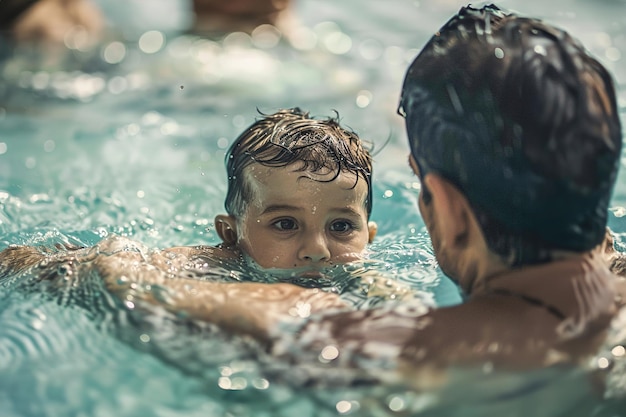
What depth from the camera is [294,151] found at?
3.21 meters

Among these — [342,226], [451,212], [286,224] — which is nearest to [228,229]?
[286,224]

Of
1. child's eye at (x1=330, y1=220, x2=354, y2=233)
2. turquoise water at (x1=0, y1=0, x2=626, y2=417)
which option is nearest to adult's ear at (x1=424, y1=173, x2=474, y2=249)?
turquoise water at (x1=0, y1=0, x2=626, y2=417)

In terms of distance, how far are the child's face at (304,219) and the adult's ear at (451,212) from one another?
922 millimetres

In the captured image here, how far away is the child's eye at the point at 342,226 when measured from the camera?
10.3 ft

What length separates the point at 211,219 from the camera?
4168mm

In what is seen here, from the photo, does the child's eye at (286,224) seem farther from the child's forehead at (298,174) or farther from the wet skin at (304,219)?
the child's forehead at (298,174)

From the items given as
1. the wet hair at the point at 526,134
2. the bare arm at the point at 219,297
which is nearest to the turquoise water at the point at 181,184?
the bare arm at the point at 219,297

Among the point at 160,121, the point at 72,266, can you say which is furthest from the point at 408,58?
the point at 72,266

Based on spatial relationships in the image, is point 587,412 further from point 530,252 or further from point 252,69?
point 252,69

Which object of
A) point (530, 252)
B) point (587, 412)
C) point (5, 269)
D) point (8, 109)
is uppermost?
point (530, 252)

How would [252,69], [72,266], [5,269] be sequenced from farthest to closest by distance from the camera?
[252,69] → [5,269] → [72,266]

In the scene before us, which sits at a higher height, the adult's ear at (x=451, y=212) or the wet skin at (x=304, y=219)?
the adult's ear at (x=451, y=212)

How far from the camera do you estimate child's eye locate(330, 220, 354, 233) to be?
3154mm

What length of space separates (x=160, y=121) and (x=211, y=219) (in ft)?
6.08
